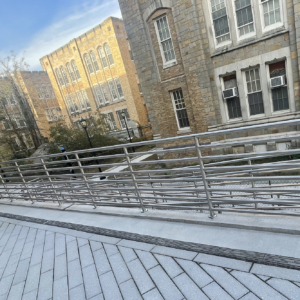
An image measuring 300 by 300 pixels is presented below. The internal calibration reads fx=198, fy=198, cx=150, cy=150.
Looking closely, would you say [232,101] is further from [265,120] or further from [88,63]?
[88,63]

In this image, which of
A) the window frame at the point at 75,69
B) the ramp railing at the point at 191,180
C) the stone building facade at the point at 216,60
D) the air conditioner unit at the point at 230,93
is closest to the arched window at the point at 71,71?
the window frame at the point at 75,69

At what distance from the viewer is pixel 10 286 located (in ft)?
7.70

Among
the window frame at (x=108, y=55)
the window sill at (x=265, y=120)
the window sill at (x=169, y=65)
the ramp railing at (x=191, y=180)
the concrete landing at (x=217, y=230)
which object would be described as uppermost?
the window frame at (x=108, y=55)

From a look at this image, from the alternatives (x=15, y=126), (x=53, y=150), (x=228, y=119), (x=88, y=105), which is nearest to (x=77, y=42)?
(x=88, y=105)

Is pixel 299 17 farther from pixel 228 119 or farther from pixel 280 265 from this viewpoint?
pixel 280 265

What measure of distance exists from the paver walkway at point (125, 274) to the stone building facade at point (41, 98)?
24.4m

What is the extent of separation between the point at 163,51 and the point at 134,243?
34.7 feet

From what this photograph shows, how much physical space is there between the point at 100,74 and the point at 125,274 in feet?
81.9

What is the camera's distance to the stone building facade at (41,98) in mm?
25614

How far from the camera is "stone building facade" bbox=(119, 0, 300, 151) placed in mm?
8328

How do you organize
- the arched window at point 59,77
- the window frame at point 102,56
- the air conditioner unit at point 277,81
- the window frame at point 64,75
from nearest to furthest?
the air conditioner unit at point 277,81 → the window frame at point 102,56 → the window frame at point 64,75 → the arched window at point 59,77

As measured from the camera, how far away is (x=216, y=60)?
9.55m

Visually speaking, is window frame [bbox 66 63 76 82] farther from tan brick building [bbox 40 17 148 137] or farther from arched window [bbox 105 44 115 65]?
arched window [bbox 105 44 115 65]

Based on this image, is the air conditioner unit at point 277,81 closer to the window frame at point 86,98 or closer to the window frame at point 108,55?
the window frame at point 108,55
